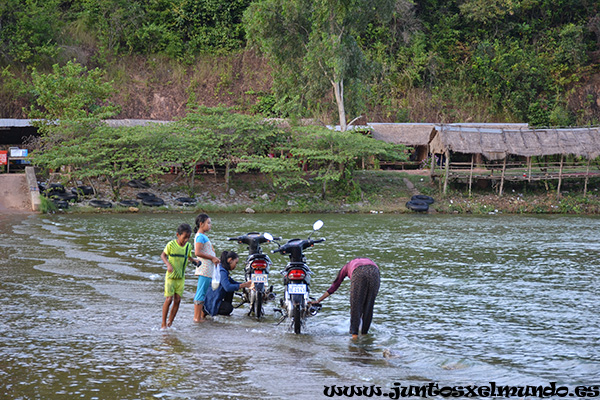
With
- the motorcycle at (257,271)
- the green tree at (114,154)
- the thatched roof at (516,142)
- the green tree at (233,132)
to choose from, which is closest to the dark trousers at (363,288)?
the motorcycle at (257,271)

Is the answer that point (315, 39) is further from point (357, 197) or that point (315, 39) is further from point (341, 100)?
point (357, 197)

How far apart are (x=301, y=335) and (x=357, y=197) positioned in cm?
2377

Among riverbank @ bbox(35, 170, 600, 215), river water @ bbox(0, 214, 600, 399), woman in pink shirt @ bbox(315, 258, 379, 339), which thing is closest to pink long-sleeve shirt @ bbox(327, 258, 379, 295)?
woman in pink shirt @ bbox(315, 258, 379, 339)

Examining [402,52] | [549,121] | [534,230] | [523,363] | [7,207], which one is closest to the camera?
[523,363]

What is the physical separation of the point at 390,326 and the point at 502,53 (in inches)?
1601

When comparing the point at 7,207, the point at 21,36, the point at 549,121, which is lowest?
the point at 7,207

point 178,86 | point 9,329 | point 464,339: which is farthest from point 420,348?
point 178,86

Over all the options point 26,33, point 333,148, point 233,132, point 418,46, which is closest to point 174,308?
point 233,132

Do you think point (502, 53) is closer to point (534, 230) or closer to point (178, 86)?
point (178, 86)

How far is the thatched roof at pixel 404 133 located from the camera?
125 ft

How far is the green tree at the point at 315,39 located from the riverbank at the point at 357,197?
3.83 metres

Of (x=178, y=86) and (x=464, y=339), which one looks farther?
(x=178, y=86)

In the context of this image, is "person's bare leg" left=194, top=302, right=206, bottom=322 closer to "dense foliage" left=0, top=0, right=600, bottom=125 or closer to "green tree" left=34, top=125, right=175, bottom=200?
"green tree" left=34, top=125, right=175, bottom=200

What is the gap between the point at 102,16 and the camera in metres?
46.2
